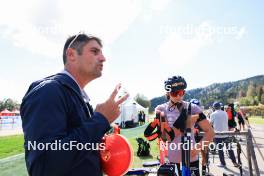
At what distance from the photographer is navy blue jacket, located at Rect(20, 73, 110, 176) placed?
5.24ft

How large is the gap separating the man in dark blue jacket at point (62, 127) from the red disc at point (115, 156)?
142 millimetres

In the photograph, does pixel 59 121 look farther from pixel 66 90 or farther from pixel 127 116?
pixel 127 116

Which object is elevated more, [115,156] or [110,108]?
[110,108]

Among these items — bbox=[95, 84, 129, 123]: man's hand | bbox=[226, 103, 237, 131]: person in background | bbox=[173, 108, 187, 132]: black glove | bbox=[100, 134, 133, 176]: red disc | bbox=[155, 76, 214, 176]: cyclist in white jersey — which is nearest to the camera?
bbox=[95, 84, 129, 123]: man's hand

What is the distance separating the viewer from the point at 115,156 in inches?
87.2

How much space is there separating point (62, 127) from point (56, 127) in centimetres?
4

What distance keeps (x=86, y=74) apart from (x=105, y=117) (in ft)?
1.61

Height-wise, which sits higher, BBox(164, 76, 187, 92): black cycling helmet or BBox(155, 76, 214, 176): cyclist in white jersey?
BBox(164, 76, 187, 92): black cycling helmet

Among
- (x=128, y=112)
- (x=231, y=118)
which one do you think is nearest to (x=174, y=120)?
(x=231, y=118)

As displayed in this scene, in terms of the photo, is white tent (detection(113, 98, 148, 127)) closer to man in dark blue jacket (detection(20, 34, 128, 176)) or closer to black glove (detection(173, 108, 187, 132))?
black glove (detection(173, 108, 187, 132))

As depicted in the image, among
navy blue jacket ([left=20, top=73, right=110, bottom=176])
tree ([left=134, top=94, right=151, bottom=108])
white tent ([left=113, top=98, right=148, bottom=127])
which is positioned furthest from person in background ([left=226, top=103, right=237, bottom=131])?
tree ([left=134, top=94, right=151, bottom=108])

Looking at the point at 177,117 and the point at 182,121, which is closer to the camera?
the point at 182,121

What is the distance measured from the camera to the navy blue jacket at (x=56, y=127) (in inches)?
62.9

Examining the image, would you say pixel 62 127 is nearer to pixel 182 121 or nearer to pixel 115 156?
pixel 115 156
